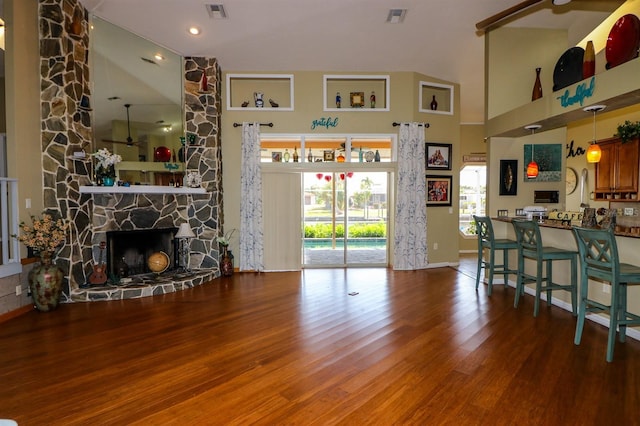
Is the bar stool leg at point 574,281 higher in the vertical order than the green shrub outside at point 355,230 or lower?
lower

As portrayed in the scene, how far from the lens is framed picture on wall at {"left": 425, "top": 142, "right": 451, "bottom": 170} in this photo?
658 cm

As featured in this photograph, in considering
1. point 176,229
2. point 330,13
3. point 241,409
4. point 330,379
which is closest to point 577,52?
point 330,13

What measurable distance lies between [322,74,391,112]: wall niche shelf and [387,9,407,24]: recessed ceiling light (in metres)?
1.32

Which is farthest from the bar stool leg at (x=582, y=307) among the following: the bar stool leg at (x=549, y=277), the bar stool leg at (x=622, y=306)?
the bar stool leg at (x=549, y=277)

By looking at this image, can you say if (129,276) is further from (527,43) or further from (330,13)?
(527,43)

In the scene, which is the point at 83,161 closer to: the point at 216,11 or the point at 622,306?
the point at 216,11

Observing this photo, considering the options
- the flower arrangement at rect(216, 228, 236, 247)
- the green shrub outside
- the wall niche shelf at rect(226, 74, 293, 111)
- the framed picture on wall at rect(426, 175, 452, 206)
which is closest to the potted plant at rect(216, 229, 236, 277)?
the flower arrangement at rect(216, 228, 236, 247)

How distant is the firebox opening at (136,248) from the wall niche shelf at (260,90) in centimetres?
267

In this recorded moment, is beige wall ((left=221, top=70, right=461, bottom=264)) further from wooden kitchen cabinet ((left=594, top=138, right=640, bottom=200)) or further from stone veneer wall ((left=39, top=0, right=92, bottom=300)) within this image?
wooden kitchen cabinet ((left=594, top=138, right=640, bottom=200))

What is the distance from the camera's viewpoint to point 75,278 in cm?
452

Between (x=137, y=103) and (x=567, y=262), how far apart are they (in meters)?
6.59

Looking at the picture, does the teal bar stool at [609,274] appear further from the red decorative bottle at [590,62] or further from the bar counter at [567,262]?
the red decorative bottle at [590,62]

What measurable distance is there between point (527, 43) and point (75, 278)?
7714 millimetres

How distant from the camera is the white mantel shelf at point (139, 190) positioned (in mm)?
4609
